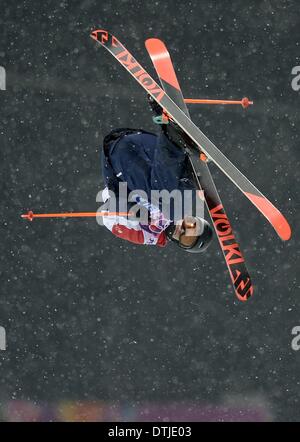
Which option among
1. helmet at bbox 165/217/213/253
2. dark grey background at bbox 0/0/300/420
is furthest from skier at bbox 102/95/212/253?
dark grey background at bbox 0/0/300/420

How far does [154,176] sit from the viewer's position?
433 centimetres

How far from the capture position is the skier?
428 cm

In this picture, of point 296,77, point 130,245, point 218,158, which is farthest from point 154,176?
point 130,245

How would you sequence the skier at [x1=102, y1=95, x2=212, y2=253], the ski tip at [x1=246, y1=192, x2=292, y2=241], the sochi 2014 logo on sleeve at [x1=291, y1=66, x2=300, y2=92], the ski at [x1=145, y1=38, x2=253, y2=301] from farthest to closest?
the sochi 2014 logo on sleeve at [x1=291, y1=66, x2=300, y2=92] → the ski at [x1=145, y1=38, x2=253, y2=301] → the skier at [x1=102, y1=95, x2=212, y2=253] → the ski tip at [x1=246, y1=192, x2=292, y2=241]

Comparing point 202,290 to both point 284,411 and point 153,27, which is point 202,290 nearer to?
point 284,411

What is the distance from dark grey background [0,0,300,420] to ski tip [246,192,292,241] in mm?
3318

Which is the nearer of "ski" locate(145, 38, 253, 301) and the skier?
the skier

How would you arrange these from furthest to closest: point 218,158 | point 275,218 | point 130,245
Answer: point 130,245, point 218,158, point 275,218

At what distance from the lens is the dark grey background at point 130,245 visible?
7359 mm

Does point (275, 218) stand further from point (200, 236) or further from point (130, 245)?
point (130, 245)

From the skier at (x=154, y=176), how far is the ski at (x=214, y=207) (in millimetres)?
58

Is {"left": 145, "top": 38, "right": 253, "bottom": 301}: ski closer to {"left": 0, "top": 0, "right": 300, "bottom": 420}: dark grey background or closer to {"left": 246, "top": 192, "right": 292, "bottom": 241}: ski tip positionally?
{"left": 246, "top": 192, "right": 292, "bottom": 241}: ski tip

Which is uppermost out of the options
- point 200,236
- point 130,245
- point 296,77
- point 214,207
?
point 296,77

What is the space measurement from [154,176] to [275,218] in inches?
26.8
